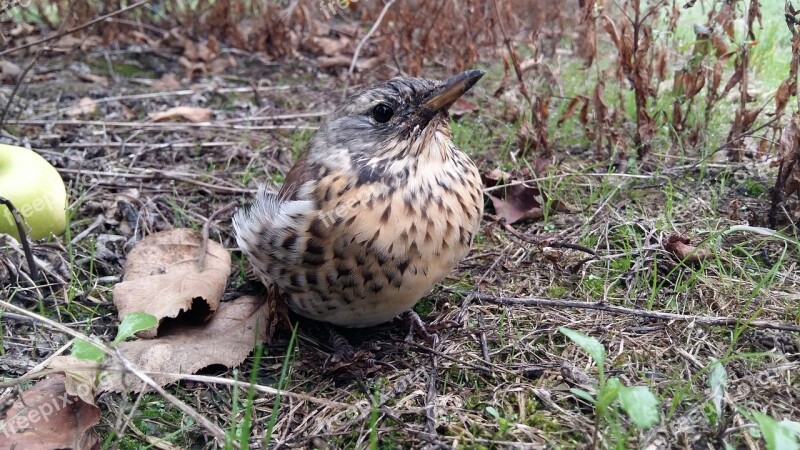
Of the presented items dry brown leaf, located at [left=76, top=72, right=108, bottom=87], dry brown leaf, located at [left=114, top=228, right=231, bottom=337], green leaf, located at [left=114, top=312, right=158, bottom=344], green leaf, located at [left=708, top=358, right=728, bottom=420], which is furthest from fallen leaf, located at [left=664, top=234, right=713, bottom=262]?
dry brown leaf, located at [left=76, top=72, right=108, bottom=87]

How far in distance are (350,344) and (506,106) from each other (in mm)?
2705

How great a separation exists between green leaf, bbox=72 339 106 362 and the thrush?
3.04 feet

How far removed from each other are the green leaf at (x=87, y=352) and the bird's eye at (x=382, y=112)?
1560 mm

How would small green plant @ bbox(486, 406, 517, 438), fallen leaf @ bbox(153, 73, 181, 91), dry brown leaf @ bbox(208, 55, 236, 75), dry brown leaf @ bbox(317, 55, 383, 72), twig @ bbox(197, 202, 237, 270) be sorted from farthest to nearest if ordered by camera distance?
dry brown leaf @ bbox(208, 55, 236, 75), dry brown leaf @ bbox(317, 55, 383, 72), fallen leaf @ bbox(153, 73, 181, 91), twig @ bbox(197, 202, 237, 270), small green plant @ bbox(486, 406, 517, 438)

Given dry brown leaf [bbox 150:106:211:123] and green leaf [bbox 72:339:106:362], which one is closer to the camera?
green leaf [bbox 72:339:106:362]

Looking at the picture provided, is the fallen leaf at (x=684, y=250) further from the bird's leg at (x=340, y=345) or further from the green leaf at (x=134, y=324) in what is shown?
the green leaf at (x=134, y=324)

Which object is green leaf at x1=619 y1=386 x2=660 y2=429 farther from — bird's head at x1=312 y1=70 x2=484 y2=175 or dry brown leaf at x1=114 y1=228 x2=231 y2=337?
dry brown leaf at x1=114 y1=228 x2=231 y2=337

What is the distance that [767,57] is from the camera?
15.0 feet

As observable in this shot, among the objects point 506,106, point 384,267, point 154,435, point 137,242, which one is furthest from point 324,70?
point 154,435

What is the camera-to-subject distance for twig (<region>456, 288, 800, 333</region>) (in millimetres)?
2621

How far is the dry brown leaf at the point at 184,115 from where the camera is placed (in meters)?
5.42

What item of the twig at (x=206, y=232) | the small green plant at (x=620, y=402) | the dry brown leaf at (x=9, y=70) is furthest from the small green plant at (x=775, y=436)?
the dry brown leaf at (x=9, y=70)

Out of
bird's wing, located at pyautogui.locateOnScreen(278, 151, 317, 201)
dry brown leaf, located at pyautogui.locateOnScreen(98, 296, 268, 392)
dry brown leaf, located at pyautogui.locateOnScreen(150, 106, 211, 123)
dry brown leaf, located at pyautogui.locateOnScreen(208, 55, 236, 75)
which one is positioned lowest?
dry brown leaf, located at pyautogui.locateOnScreen(98, 296, 268, 392)

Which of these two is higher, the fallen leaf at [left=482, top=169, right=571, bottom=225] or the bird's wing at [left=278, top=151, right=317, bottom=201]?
the bird's wing at [left=278, top=151, right=317, bottom=201]
